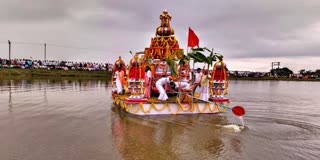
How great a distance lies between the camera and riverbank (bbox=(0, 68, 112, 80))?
33.2m

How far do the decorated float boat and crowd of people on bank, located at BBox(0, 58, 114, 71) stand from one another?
32.5 m

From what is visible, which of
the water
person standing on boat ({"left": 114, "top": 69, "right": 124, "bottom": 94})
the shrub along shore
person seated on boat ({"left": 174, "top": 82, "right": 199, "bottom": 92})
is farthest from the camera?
the shrub along shore

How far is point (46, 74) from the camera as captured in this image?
36625mm

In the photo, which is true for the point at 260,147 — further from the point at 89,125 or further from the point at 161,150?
the point at 89,125

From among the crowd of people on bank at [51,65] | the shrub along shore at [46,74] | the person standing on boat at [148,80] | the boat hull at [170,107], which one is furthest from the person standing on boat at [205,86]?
the crowd of people on bank at [51,65]

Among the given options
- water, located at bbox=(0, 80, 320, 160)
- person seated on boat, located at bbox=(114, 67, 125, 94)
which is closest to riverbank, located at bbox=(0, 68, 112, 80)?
person seated on boat, located at bbox=(114, 67, 125, 94)

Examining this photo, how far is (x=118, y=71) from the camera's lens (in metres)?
12.8

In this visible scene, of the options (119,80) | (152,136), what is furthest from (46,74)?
(152,136)

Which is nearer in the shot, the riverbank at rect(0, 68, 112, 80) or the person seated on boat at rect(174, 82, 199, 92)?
the person seated on boat at rect(174, 82, 199, 92)

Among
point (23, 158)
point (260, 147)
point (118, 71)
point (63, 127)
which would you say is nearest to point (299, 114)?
point (260, 147)

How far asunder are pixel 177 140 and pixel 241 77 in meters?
54.1

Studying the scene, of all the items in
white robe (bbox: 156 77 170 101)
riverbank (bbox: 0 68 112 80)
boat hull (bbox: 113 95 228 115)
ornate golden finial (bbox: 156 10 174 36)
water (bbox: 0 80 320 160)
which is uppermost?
ornate golden finial (bbox: 156 10 174 36)

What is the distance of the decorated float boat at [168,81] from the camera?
9.75m

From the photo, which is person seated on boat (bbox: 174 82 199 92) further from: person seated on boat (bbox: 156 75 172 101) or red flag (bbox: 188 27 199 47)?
red flag (bbox: 188 27 199 47)
